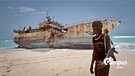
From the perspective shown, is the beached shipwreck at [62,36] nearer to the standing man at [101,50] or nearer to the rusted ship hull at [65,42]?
the rusted ship hull at [65,42]

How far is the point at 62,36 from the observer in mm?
19969

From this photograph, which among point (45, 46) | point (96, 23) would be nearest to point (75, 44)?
point (45, 46)

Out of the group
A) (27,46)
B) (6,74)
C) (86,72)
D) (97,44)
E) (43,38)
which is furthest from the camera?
(27,46)

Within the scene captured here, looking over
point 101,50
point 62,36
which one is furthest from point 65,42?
point 101,50

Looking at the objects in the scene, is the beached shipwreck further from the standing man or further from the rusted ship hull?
the standing man

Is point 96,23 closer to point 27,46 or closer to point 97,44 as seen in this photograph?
point 97,44

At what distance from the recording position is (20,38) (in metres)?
26.9

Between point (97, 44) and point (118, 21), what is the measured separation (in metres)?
16.9

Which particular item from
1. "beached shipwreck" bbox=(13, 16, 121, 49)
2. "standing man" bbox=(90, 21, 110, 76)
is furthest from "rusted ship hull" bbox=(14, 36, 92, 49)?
"standing man" bbox=(90, 21, 110, 76)

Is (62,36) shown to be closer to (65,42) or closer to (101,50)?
(65,42)

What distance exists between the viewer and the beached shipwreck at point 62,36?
60.5 feet

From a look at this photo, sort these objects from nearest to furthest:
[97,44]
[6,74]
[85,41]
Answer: [97,44]
[6,74]
[85,41]

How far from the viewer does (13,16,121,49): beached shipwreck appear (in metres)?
18.5

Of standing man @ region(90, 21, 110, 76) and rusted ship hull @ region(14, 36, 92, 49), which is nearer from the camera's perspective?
standing man @ region(90, 21, 110, 76)
